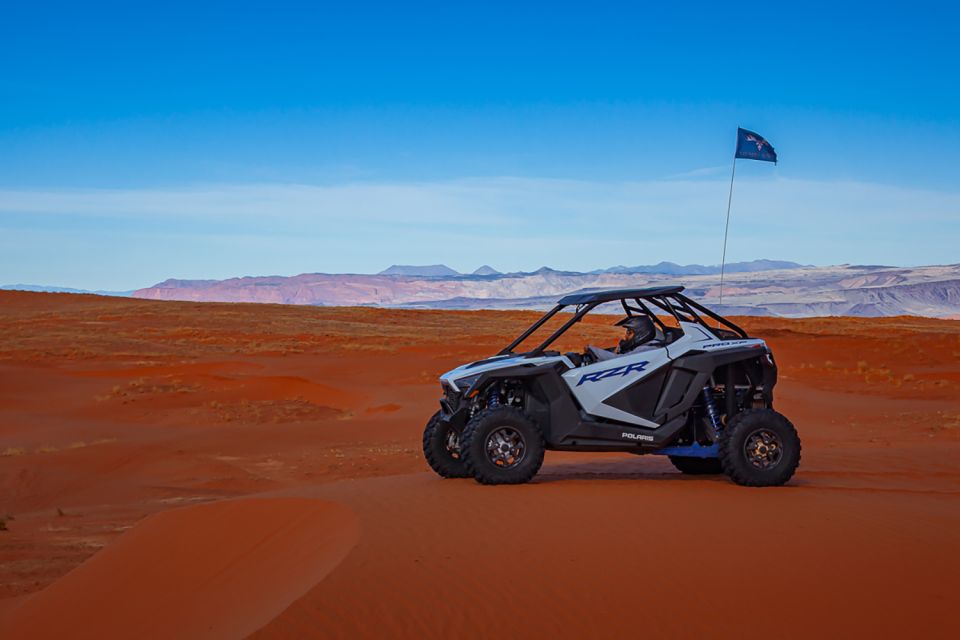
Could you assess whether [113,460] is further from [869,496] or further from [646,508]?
[869,496]

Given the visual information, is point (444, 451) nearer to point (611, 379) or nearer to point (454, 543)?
point (611, 379)

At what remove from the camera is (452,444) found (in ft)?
34.4

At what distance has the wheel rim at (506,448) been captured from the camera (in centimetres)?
966

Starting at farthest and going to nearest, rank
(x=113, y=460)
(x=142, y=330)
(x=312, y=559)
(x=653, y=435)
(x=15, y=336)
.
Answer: (x=142, y=330), (x=15, y=336), (x=113, y=460), (x=653, y=435), (x=312, y=559)

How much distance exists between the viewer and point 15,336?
42.0 m

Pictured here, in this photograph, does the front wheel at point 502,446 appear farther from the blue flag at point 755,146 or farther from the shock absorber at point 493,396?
the blue flag at point 755,146

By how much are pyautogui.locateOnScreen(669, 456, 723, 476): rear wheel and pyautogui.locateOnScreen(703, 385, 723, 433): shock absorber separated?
45.0 inches

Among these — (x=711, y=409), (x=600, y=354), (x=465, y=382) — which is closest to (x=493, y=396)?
(x=465, y=382)

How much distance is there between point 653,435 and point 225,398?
1812 centimetres

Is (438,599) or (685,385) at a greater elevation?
(685,385)

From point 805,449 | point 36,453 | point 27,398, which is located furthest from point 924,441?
point 27,398

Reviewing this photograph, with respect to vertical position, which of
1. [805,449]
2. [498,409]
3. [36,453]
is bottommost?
[36,453]

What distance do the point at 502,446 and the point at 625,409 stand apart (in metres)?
1.40

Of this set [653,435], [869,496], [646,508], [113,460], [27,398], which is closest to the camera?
[646,508]
